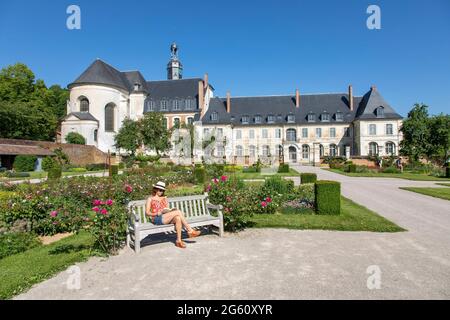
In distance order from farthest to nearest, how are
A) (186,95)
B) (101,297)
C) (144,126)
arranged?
1. (186,95)
2. (144,126)
3. (101,297)

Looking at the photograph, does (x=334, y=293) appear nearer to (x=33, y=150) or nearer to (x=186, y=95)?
(x=33, y=150)

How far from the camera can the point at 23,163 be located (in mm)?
27547

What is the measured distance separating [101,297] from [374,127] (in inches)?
Answer: 1787

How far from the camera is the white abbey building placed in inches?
1667

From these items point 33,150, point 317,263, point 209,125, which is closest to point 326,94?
point 209,125

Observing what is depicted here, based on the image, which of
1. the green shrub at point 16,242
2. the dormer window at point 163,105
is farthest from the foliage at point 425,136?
the green shrub at point 16,242

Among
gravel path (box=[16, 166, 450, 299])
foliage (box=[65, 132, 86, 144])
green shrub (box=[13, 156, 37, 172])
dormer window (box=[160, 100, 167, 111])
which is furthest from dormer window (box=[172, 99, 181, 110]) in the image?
gravel path (box=[16, 166, 450, 299])

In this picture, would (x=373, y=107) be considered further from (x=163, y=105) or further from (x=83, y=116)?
(x=83, y=116)

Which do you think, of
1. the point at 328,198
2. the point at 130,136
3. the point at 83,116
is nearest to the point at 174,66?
the point at 83,116

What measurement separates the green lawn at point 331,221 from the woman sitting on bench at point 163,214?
2.16 meters

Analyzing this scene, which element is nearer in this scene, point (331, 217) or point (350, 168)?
point (331, 217)

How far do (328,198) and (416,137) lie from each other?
35.1 meters

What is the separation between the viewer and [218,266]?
444 cm

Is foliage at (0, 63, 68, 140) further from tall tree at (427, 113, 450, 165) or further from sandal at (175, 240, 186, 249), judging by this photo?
tall tree at (427, 113, 450, 165)
